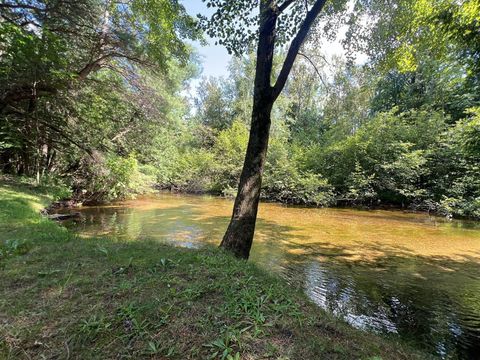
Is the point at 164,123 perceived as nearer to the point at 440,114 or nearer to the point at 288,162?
the point at 288,162

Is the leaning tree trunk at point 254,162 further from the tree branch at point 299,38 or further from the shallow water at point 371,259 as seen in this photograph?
the shallow water at point 371,259

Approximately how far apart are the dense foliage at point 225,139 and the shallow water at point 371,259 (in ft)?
7.53

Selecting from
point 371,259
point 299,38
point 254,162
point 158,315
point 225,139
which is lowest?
point 371,259

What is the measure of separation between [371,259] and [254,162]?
4.78m

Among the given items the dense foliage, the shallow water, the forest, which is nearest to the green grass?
the forest

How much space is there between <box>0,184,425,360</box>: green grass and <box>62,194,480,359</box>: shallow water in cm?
202

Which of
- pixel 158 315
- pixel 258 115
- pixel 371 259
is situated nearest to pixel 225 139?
pixel 371 259

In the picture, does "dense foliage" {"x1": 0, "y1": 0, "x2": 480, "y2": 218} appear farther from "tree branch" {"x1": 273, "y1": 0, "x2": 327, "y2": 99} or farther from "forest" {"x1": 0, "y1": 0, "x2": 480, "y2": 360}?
"tree branch" {"x1": 273, "y1": 0, "x2": 327, "y2": 99}

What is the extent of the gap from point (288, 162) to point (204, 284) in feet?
56.7

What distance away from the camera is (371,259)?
24.0 feet

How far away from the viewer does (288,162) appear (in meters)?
19.6

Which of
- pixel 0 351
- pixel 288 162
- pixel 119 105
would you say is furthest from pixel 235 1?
pixel 288 162

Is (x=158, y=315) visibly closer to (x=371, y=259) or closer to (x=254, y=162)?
(x=254, y=162)

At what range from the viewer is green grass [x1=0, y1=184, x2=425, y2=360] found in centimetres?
201
